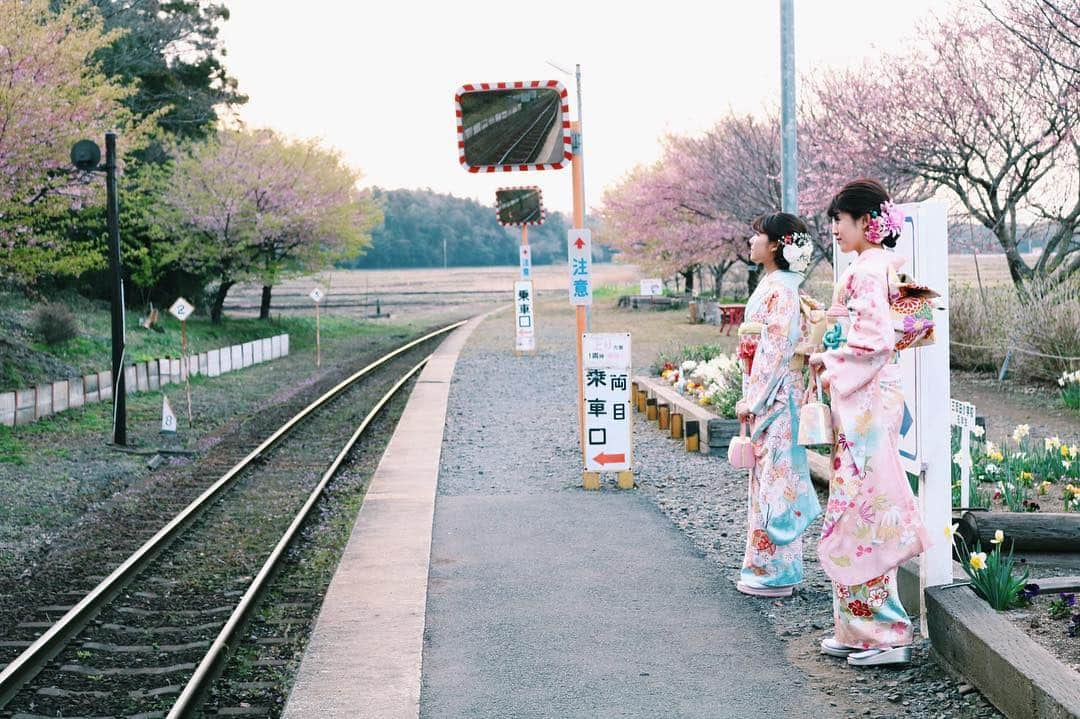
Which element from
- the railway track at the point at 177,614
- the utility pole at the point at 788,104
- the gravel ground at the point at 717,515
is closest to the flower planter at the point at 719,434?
the gravel ground at the point at 717,515

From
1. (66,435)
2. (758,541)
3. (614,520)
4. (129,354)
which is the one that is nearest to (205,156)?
(129,354)

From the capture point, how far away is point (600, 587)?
22.7ft

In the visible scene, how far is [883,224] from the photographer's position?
5.13 m

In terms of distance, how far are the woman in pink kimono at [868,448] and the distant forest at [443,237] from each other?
126355 millimetres

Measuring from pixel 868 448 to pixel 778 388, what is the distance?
1219 mm

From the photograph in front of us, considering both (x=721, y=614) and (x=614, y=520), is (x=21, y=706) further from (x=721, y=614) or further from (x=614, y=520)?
(x=614, y=520)

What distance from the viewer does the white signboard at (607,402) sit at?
1001cm

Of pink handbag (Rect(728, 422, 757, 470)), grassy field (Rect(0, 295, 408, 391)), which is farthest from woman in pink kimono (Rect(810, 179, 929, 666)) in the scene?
grassy field (Rect(0, 295, 408, 391))

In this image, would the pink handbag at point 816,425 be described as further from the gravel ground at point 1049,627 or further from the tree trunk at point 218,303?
the tree trunk at point 218,303

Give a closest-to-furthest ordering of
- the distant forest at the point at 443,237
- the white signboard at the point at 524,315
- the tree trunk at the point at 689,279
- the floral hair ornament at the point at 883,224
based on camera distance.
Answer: the floral hair ornament at the point at 883,224, the white signboard at the point at 524,315, the tree trunk at the point at 689,279, the distant forest at the point at 443,237

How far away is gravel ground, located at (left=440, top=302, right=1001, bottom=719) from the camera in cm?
491

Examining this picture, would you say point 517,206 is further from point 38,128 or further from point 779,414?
point 779,414

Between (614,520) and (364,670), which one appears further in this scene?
(614,520)

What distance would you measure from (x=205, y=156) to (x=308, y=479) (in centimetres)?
2572
